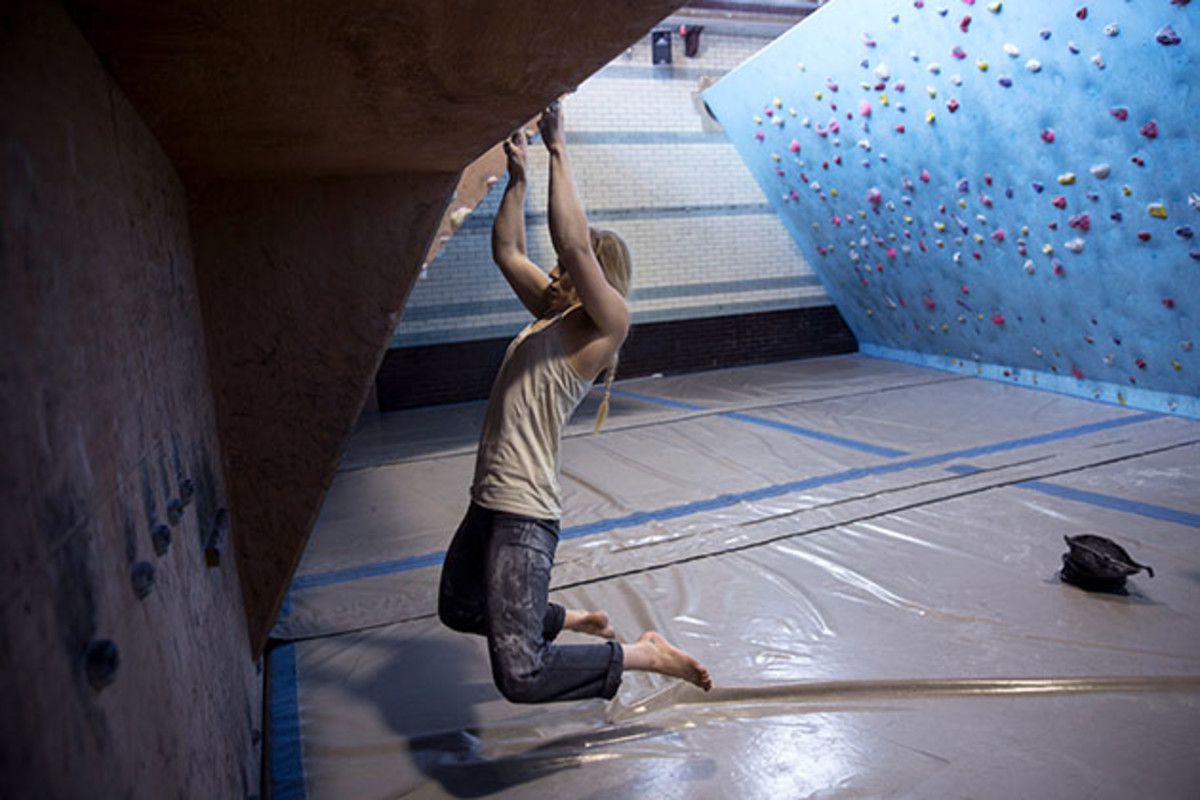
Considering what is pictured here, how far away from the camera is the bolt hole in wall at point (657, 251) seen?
7.24 m

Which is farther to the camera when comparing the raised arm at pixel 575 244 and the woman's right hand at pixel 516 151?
the woman's right hand at pixel 516 151

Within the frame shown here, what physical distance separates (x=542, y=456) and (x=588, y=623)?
0.61 meters

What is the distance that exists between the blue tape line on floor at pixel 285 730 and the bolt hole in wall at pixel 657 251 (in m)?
4.77

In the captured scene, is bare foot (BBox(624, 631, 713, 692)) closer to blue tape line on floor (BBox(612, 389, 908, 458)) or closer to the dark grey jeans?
the dark grey jeans

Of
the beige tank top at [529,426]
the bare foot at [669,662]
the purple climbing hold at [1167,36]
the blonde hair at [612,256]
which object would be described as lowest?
the bare foot at [669,662]

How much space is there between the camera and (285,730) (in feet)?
6.67

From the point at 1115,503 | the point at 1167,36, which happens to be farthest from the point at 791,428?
the point at 1167,36

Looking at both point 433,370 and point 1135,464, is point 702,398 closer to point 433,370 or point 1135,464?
point 433,370

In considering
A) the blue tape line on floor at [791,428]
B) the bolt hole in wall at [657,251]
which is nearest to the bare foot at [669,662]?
the blue tape line on floor at [791,428]

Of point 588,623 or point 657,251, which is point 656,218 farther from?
point 588,623

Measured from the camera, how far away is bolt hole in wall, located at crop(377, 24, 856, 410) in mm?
7242

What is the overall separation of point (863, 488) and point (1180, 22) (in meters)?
2.40

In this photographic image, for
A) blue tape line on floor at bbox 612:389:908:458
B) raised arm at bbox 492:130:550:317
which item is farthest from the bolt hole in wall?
raised arm at bbox 492:130:550:317

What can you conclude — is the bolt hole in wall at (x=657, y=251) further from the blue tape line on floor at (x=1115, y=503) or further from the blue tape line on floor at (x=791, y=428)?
the blue tape line on floor at (x=1115, y=503)
